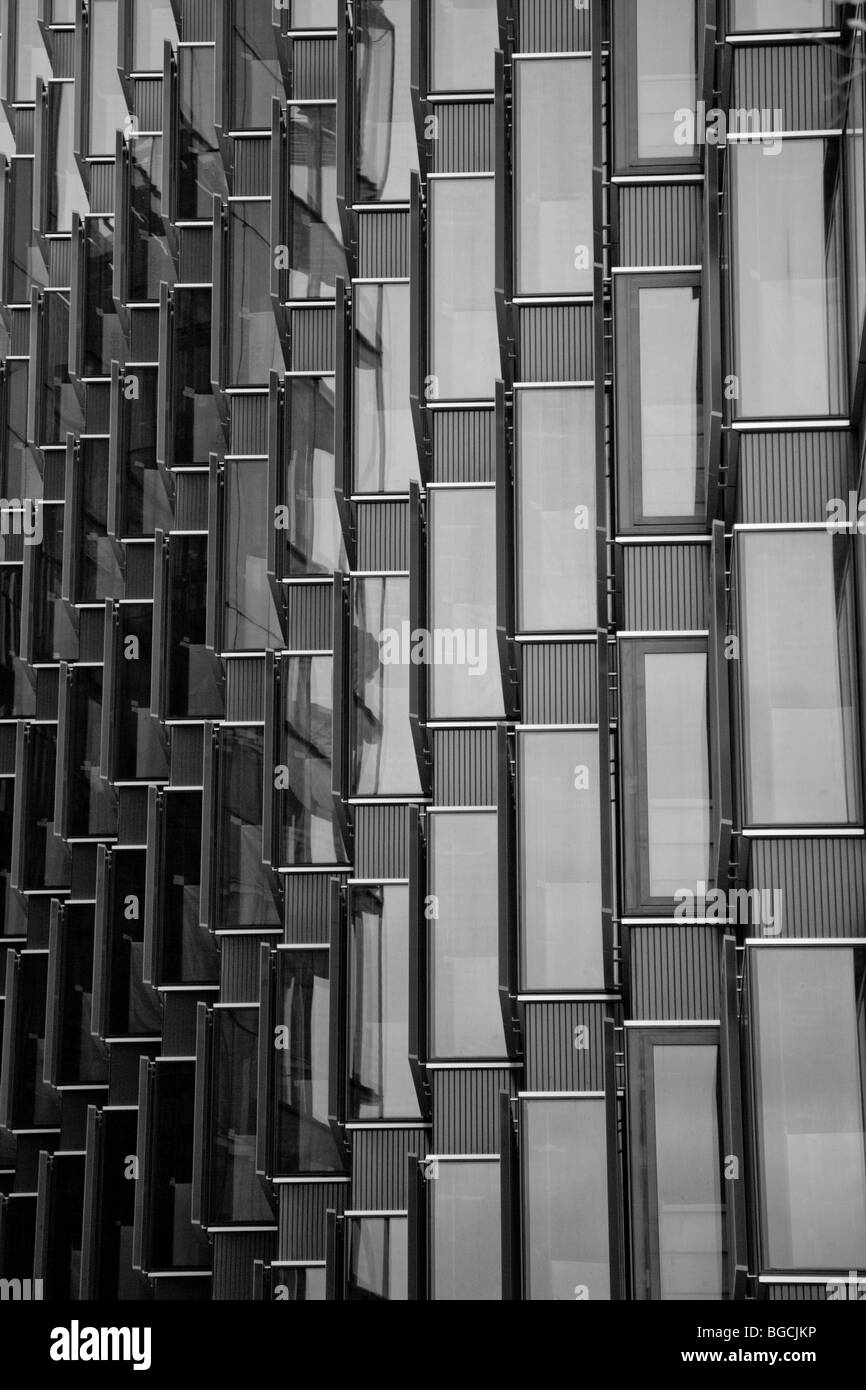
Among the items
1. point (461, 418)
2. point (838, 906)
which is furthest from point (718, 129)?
point (838, 906)

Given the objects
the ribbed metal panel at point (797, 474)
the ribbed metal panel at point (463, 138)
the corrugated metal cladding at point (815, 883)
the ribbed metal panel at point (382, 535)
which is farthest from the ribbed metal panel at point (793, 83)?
the corrugated metal cladding at point (815, 883)

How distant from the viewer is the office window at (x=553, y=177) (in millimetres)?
22953

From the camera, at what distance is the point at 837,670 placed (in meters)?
18.5

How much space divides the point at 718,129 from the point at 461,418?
15.6 feet

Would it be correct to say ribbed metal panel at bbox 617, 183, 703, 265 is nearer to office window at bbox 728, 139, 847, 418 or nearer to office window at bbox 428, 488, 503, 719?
office window at bbox 728, 139, 847, 418

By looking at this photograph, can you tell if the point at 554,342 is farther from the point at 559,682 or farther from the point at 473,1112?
the point at 473,1112

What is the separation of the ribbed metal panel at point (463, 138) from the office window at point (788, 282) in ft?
16.9

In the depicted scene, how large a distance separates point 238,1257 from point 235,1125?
1607 millimetres

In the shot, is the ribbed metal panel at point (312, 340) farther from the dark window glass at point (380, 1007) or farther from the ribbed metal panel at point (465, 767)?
the dark window glass at point (380, 1007)

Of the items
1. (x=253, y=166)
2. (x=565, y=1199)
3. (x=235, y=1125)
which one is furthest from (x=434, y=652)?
(x=253, y=166)

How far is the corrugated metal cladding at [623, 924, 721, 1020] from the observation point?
20578mm

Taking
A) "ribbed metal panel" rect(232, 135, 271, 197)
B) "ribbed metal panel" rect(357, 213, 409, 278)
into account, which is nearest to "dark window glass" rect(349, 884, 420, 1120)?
"ribbed metal panel" rect(357, 213, 409, 278)
